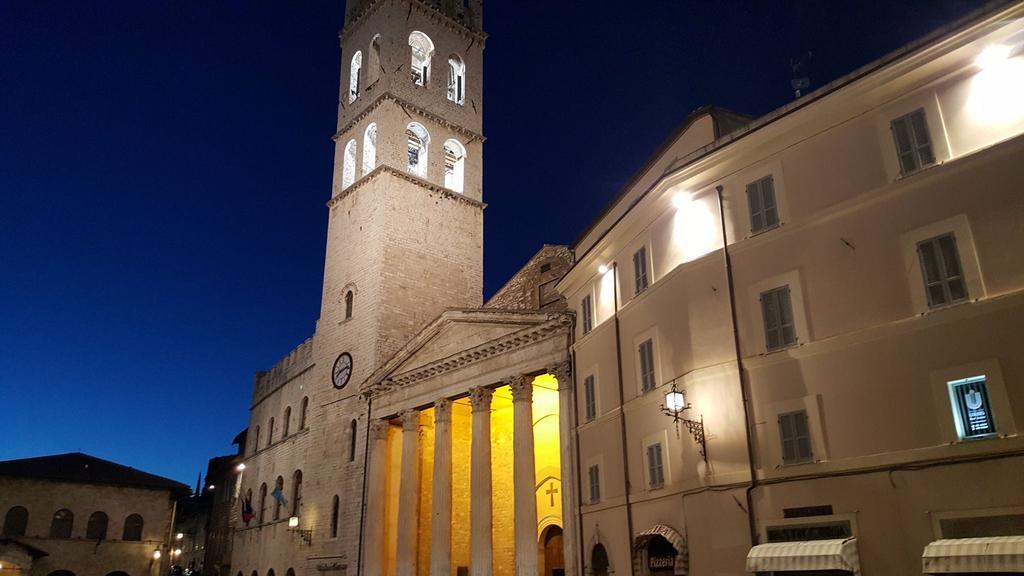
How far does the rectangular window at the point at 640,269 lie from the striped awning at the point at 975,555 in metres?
8.68

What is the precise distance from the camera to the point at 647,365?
17891 millimetres

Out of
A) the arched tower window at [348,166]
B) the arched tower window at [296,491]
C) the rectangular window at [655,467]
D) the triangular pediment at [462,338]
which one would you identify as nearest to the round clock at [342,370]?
the triangular pediment at [462,338]

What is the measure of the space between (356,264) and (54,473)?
65.8 ft

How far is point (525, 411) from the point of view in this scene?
24156 mm

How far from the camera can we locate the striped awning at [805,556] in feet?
40.0

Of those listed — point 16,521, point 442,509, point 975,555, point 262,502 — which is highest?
point 262,502

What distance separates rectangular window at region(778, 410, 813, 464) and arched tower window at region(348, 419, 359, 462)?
70.8ft

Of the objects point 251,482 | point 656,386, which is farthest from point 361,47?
point 656,386

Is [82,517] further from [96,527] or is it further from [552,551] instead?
[552,551]

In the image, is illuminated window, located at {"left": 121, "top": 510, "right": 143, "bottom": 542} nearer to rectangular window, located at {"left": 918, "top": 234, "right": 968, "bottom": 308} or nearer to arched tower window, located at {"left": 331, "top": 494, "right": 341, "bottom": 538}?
arched tower window, located at {"left": 331, "top": 494, "right": 341, "bottom": 538}

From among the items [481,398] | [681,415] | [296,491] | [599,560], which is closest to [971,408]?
[681,415]

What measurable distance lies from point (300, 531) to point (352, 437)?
5.00 m

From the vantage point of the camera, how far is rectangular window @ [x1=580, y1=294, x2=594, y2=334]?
21781mm

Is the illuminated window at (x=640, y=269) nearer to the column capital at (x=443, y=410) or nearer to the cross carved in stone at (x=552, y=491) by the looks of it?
the column capital at (x=443, y=410)
